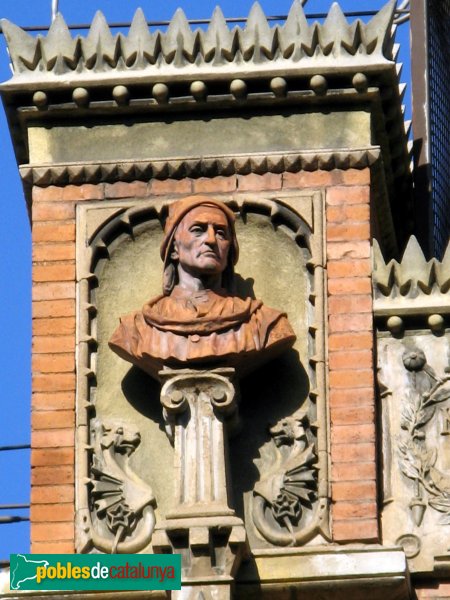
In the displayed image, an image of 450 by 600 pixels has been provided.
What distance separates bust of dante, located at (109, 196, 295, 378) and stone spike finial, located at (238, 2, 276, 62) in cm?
138

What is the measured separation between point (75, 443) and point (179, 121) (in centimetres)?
278

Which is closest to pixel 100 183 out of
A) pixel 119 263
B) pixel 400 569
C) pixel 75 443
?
pixel 119 263

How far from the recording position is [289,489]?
22328mm

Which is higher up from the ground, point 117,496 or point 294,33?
point 294,33

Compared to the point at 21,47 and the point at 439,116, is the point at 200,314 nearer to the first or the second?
the point at 21,47

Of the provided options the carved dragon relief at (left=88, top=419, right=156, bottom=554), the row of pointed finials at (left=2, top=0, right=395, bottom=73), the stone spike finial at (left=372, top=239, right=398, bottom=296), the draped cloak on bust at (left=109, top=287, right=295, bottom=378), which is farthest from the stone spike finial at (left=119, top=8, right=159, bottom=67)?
the carved dragon relief at (left=88, top=419, right=156, bottom=554)

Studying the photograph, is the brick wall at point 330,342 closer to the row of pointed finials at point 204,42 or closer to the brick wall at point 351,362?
the brick wall at point 351,362

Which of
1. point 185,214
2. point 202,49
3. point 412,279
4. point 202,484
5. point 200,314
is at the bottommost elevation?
point 202,484

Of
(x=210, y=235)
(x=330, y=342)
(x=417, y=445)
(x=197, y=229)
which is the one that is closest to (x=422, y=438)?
(x=417, y=445)

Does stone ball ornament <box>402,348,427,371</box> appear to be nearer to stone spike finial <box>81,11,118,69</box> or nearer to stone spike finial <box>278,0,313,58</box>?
stone spike finial <box>278,0,313,58</box>

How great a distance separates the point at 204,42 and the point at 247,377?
9.05 ft

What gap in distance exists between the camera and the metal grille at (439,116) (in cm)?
2578

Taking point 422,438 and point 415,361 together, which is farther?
point 415,361

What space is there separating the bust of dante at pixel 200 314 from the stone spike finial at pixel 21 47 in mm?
1789
